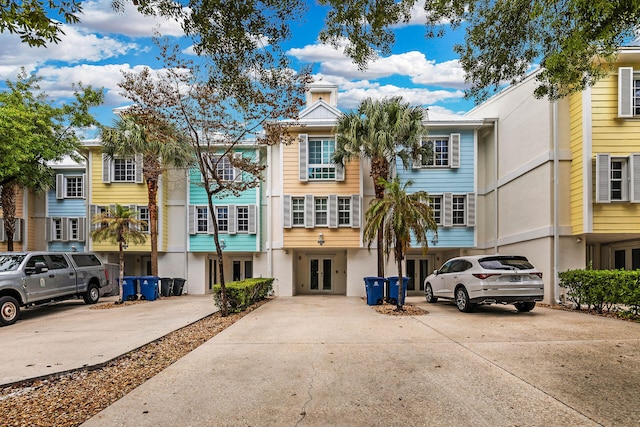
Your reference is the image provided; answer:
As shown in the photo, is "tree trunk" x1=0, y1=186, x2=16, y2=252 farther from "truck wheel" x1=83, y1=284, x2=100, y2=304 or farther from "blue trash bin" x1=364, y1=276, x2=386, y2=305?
"blue trash bin" x1=364, y1=276, x2=386, y2=305

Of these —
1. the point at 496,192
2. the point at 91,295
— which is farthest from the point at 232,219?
the point at 496,192

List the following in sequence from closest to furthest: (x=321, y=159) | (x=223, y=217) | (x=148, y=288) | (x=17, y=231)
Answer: (x=148, y=288) < (x=321, y=159) < (x=223, y=217) < (x=17, y=231)

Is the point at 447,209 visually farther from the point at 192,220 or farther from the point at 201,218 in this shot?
the point at 192,220

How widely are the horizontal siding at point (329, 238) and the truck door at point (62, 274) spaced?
376 inches

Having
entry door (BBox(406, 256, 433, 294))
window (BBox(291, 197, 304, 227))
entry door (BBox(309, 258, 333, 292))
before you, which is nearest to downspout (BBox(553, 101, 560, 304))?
entry door (BBox(406, 256, 433, 294))

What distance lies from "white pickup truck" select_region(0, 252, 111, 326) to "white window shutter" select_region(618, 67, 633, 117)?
1926cm

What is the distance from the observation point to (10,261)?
12781 millimetres

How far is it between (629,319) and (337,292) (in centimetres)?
1515

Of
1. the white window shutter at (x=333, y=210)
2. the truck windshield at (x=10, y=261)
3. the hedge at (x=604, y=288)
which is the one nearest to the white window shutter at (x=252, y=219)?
the white window shutter at (x=333, y=210)

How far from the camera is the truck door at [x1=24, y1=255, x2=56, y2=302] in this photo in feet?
41.7

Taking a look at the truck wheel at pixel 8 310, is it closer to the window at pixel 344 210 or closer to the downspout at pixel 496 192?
the window at pixel 344 210

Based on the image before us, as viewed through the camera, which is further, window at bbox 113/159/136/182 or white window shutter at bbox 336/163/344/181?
window at bbox 113/159/136/182

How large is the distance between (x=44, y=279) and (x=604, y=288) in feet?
54.4

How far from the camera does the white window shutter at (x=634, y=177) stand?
562 inches
